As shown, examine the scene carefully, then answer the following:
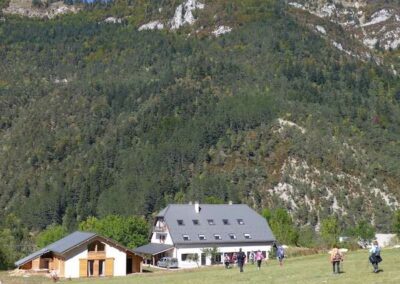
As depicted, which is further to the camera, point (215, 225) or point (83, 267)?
point (215, 225)

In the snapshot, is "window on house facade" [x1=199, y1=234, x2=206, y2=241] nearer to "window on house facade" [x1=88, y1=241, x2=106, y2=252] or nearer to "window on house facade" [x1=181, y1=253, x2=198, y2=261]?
"window on house facade" [x1=181, y1=253, x2=198, y2=261]

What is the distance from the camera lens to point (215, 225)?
4257 inches

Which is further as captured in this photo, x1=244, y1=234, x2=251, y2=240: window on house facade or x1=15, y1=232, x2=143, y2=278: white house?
x1=244, y1=234, x2=251, y2=240: window on house facade

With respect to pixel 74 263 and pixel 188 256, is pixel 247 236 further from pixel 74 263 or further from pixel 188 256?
pixel 74 263

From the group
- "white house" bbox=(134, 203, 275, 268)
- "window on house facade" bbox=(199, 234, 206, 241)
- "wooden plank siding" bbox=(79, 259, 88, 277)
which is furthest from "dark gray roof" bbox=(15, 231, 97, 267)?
"window on house facade" bbox=(199, 234, 206, 241)

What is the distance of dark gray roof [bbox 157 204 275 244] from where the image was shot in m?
105

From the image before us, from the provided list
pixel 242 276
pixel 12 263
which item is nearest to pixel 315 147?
pixel 12 263

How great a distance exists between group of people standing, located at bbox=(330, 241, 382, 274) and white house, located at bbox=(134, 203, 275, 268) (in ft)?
200

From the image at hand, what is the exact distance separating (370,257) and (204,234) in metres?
68.2

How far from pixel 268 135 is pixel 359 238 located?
58.8m

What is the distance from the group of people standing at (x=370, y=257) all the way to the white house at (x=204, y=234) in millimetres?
60993

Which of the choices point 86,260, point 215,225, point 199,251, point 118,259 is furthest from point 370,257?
point 215,225

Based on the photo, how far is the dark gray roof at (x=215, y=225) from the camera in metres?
105

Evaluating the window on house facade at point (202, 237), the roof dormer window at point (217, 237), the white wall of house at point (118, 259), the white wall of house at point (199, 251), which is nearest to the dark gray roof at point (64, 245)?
the white wall of house at point (118, 259)
